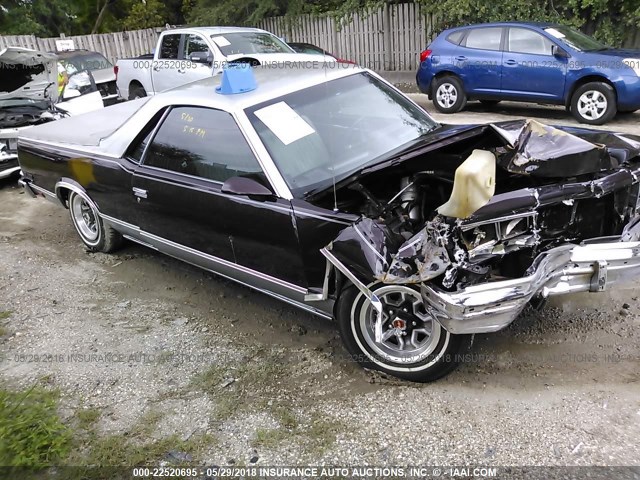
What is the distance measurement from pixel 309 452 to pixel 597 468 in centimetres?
135

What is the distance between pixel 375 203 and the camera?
11.2 feet

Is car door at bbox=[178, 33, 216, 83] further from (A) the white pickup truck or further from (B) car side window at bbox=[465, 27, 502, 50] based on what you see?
(B) car side window at bbox=[465, 27, 502, 50]

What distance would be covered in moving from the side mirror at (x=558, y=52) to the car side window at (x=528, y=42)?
0.07 metres

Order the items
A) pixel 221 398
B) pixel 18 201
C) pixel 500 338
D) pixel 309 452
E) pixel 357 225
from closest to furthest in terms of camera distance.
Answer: pixel 309 452 → pixel 357 225 → pixel 221 398 → pixel 500 338 → pixel 18 201

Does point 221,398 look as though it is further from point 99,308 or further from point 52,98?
point 52,98

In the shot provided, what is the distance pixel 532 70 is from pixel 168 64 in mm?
6593

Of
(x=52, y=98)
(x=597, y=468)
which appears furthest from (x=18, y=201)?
(x=597, y=468)

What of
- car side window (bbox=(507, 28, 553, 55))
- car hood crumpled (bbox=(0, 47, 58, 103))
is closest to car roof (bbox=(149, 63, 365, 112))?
car hood crumpled (bbox=(0, 47, 58, 103))

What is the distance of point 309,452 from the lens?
2.86 meters

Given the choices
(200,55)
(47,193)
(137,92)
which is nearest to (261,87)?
(47,193)

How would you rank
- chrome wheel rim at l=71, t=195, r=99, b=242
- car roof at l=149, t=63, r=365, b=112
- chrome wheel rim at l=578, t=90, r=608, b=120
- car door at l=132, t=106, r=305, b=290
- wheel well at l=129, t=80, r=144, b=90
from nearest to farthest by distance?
car door at l=132, t=106, r=305, b=290, car roof at l=149, t=63, r=365, b=112, chrome wheel rim at l=71, t=195, r=99, b=242, chrome wheel rim at l=578, t=90, r=608, b=120, wheel well at l=129, t=80, r=144, b=90

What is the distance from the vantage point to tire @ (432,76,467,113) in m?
10.2

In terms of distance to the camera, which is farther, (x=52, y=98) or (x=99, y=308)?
(x=52, y=98)

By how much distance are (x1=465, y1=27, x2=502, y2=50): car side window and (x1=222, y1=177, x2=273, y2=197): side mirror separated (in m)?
7.68
